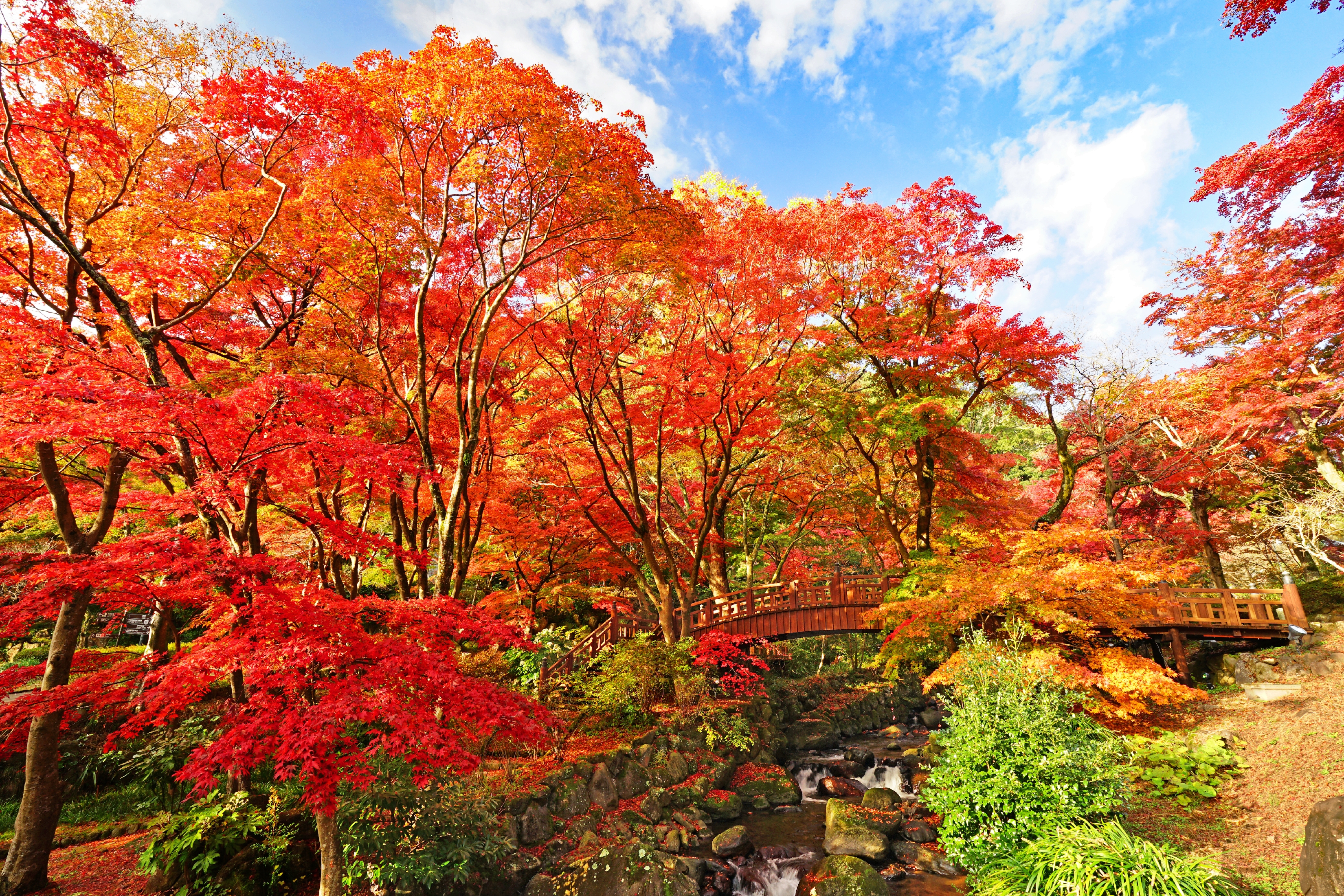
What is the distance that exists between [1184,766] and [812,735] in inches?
357

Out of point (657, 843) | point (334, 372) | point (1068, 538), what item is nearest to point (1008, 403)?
point (1068, 538)

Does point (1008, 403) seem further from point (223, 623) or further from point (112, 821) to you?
point (112, 821)

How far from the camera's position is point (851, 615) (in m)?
15.6

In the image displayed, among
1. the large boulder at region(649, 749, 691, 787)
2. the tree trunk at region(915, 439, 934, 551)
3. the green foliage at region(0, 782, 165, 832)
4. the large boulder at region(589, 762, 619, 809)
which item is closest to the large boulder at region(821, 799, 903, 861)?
the large boulder at region(649, 749, 691, 787)

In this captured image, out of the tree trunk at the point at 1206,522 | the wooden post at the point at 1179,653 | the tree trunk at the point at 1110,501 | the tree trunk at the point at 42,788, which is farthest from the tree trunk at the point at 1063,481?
the tree trunk at the point at 42,788

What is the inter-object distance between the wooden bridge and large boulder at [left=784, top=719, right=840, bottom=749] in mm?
3107

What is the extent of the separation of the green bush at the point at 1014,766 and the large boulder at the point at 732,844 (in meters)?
3.77

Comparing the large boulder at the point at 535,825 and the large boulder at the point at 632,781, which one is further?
the large boulder at the point at 632,781

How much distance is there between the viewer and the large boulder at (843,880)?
324 inches

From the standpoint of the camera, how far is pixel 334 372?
29.9ft

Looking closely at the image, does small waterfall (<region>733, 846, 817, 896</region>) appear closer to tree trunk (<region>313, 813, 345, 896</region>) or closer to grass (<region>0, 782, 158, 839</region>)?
tree trunk (<region>313, 813, 345, 896</region>)

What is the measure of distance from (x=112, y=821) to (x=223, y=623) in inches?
274

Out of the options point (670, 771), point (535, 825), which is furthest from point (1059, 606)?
point (535, 825)

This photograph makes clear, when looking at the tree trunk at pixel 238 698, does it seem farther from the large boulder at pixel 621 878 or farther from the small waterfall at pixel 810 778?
the small waterfall at pixel 810 778
